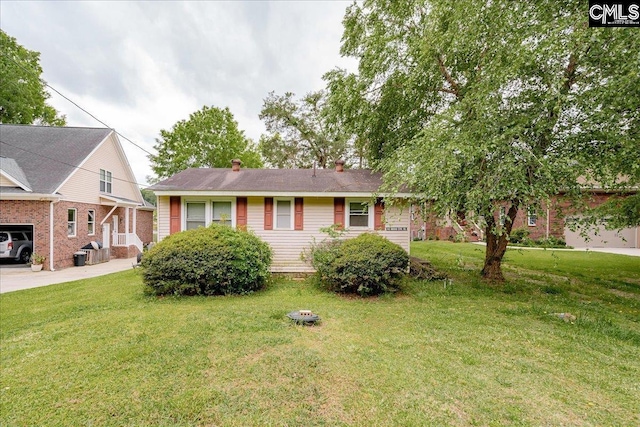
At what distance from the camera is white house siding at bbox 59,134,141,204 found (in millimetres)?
12477

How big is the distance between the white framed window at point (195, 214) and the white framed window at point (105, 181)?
29.5ft

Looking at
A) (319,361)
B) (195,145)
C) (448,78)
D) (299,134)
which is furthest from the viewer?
(195,145)

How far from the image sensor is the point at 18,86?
60.5 feet

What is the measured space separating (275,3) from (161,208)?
9780 mm

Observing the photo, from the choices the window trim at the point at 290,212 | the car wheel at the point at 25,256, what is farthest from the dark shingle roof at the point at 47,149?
the window trim at the point at 290,212

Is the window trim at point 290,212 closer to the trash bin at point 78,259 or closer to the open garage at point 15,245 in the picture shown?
the trash bin at point 78,259

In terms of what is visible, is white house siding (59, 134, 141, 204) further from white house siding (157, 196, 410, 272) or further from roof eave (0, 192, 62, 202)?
white house siding (157, 196, 410, 272)

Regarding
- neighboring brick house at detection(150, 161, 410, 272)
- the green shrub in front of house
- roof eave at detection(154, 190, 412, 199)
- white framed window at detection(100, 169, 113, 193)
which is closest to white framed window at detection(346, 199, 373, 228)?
neighboring brick house at detection(150, 161, 410, 272)

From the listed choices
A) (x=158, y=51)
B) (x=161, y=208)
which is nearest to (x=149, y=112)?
(x=158, y=51)

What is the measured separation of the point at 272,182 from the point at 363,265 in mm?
4610

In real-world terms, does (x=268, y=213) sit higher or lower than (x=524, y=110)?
lower

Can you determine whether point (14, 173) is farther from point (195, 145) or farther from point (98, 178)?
point (195, 145)

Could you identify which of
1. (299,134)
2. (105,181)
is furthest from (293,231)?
(299,134)

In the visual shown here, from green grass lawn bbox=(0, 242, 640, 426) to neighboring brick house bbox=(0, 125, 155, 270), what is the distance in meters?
5.56
